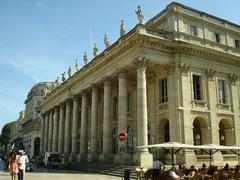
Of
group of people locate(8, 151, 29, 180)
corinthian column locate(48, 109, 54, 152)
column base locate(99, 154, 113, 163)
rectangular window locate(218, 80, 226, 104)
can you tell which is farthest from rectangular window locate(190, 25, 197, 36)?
→ corinthian column locate(48, 109, 54, 152)

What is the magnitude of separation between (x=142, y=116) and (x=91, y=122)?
11877 mm

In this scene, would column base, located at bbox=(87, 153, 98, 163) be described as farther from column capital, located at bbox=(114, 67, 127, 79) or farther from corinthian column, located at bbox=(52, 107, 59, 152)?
corinthian column, located at bbox=(52, 107, 59, 152)

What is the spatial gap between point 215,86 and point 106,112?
39.3 feet

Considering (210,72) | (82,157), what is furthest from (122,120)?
(82,157)

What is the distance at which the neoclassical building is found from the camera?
2842cm

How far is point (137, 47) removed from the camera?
2841 cm

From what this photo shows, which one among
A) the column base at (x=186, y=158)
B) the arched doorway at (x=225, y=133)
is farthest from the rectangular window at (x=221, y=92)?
the column base at (x=186, y=158)

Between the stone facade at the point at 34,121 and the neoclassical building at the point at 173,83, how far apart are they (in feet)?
156

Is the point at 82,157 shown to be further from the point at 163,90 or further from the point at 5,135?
the point at 5,135

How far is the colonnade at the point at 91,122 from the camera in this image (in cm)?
2762

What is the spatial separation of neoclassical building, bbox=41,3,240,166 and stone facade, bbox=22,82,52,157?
156 feet

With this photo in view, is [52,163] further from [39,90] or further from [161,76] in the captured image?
[39,90]

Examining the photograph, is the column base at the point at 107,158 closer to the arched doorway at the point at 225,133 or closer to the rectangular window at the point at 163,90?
the rectangular window at the point at 163,90

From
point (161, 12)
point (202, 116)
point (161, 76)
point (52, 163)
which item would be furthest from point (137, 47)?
point (52, 163)
